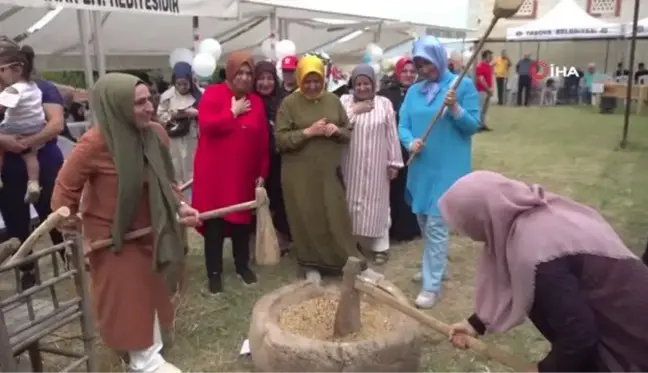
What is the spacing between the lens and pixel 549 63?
71.9ft

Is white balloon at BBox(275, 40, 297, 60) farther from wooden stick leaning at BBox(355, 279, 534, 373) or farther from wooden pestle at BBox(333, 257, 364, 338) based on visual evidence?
wooden stick leaning at BBox(355, 279, 534, 373)

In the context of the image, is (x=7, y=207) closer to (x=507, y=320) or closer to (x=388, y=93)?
(x=388, y=93)

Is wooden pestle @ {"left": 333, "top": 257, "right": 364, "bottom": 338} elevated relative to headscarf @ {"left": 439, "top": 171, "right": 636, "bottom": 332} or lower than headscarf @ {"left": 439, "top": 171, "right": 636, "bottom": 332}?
lower

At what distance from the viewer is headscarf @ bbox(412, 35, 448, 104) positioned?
378 centimetres

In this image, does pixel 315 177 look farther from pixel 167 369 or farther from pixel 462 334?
A: pixel 462 334

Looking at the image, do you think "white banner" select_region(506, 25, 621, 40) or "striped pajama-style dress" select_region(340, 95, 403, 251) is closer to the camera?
"striped pajama-style dress" select_region(340, 95, 403, 251)

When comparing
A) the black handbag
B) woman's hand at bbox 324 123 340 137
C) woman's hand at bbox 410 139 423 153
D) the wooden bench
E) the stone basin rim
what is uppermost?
woman's hand at bbox 324 123 340 137

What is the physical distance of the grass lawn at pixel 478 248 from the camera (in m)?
3.47

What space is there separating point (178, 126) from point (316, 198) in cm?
222

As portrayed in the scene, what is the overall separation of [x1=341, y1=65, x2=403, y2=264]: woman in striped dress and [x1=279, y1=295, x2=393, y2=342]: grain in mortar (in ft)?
3.77

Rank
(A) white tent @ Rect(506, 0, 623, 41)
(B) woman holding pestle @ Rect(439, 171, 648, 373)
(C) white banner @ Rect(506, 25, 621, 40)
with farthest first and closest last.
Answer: (A) white tent @ Rect(506, 0, 623, 41), (C) white banner @ Rect(506, 25, 621, 40), (B) woman holding pestle @ Rect(439, 171, 648, 373)

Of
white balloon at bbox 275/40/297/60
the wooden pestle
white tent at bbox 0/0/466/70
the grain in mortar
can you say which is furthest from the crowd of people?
white balloon at bbox 275/40/297/60

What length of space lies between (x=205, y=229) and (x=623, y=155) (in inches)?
296

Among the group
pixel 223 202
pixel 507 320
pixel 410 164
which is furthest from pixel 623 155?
pixel 507 320
